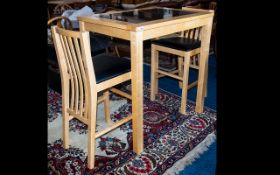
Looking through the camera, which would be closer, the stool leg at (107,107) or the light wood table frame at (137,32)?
the light wood table frame at (137,32)

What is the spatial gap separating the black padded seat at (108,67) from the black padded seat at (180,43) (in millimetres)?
603

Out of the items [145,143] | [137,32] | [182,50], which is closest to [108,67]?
[137,32]

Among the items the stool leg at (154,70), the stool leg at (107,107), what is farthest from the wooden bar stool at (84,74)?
the stool leg at (154,70)

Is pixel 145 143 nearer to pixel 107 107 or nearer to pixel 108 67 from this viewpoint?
pixel 107 107

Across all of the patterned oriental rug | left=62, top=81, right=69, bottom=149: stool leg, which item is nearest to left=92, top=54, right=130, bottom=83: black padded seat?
left=62, top=81, right=69, bottom=149: stool leg

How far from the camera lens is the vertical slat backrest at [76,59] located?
149cm

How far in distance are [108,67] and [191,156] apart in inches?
34.2

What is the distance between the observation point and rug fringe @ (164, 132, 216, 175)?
1683 mm

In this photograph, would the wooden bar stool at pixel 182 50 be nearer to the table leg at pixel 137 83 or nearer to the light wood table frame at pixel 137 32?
the light wood table frame at pixel 137 32

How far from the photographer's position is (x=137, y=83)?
1.73m
